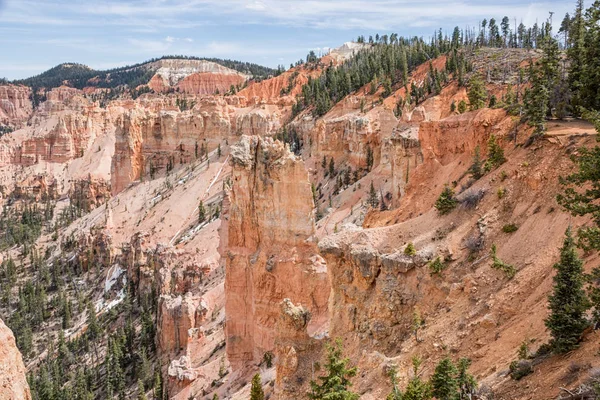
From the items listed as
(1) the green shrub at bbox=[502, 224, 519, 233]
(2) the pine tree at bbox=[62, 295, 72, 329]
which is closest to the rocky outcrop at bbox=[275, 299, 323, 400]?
(1) the green shrub at bbox=[502, 224, 519, 233]

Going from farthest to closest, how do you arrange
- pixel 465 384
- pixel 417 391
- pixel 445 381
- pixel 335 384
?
pixel 335 384 → pixel 417 391 → pixel 445 381 → pixel 465 384

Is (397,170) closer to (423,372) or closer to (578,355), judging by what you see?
(423,372)

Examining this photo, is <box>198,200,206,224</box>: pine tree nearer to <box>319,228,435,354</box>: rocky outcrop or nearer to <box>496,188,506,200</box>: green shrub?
<box>319,228,435,354</box>: rocky outcrop

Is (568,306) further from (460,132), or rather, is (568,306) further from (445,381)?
(460,132)

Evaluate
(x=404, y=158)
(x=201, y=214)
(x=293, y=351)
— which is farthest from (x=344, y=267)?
(x=201, y=214)

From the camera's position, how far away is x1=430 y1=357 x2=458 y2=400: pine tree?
13547 mm

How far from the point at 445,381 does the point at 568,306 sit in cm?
360

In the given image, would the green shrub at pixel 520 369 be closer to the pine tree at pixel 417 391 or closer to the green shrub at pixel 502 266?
the pine tree at pixel 417 391

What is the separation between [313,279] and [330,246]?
9.83m

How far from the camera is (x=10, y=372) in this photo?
836 inches

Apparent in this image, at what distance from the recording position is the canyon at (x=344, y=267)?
16906 millimetres

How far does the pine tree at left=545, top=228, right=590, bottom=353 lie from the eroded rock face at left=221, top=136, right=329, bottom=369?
59.5ft

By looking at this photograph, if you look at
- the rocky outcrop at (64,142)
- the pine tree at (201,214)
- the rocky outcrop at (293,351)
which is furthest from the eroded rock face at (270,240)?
the rocky outcrop at (64,142)

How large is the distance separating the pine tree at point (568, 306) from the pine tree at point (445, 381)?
262 centimetres
